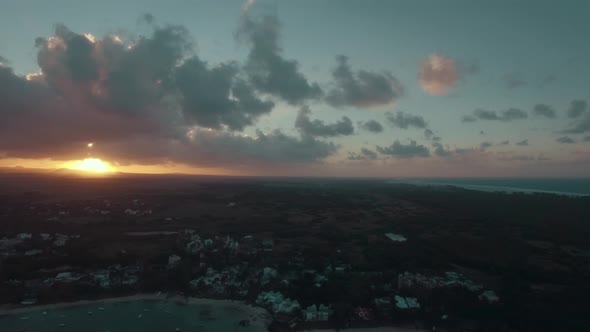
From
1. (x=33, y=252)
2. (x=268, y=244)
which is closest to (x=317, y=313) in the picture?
(x=268, y=244)

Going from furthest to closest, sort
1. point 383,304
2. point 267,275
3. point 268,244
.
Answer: point 268,244, point 267,275, point 383,304

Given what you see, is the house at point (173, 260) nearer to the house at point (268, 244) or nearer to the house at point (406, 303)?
the house at point (268, 244)

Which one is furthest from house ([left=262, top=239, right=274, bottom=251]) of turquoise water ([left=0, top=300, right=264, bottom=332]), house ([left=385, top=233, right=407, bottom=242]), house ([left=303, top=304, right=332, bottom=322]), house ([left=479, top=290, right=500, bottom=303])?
house ([left=479, top=290, right=500, bottom=303])

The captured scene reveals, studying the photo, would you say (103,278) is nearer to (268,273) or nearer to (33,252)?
(268,273)

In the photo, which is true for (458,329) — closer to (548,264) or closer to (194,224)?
(548,264)

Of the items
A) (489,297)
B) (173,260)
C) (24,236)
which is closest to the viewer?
(489,297)

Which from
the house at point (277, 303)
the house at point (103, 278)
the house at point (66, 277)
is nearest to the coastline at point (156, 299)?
the house at point (277, 303)

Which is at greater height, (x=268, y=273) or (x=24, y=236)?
(x=24, y=236)

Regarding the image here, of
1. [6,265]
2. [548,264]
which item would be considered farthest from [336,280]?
[6,265]
